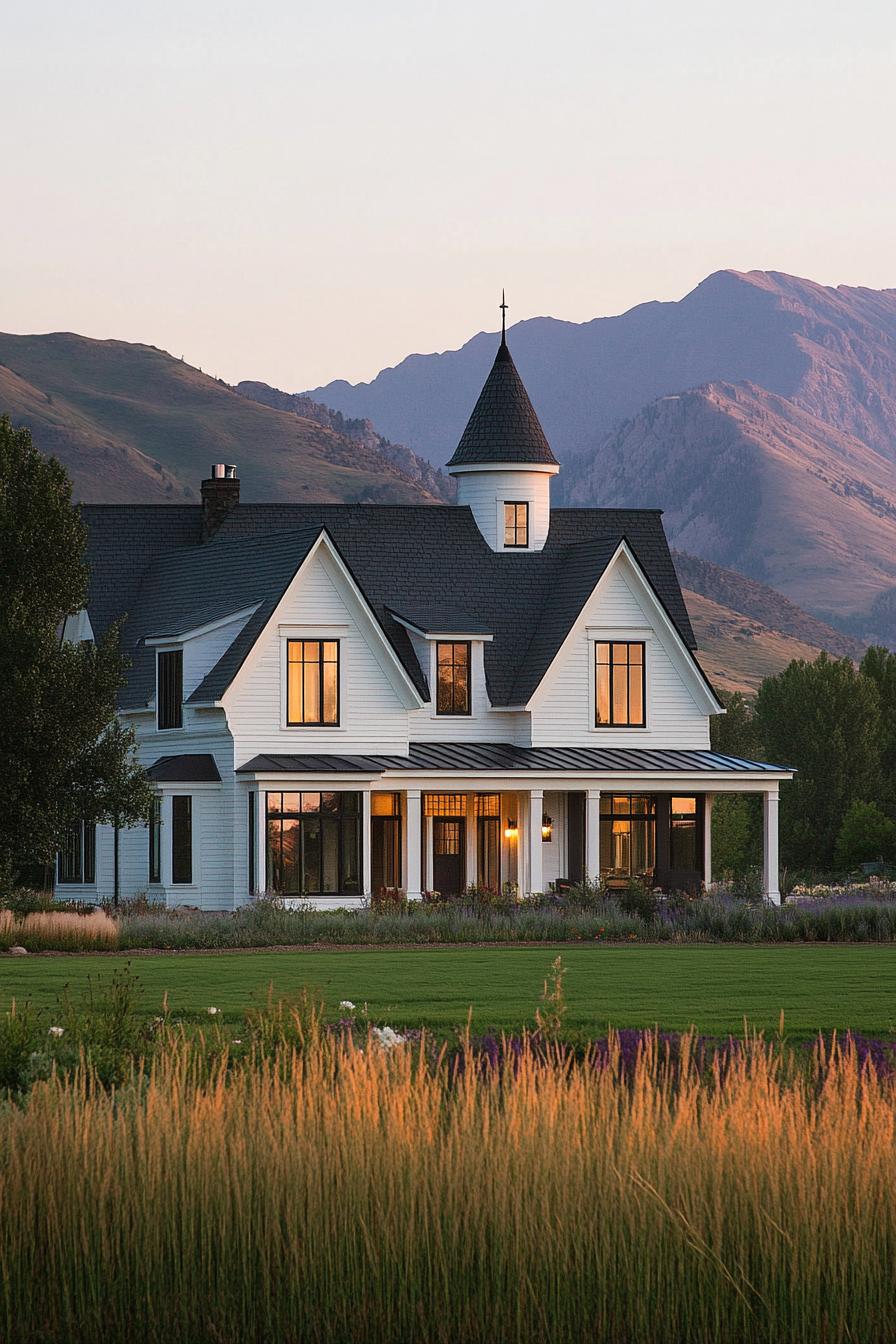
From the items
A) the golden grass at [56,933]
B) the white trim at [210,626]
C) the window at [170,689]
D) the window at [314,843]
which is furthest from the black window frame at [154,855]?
the golden grass at [56,933]

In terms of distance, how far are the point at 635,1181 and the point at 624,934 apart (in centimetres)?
2686

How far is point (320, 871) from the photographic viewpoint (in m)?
47.9

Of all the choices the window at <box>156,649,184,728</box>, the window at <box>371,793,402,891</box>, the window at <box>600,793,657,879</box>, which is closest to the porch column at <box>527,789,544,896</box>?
the window at <box>600,793,657,879</box>

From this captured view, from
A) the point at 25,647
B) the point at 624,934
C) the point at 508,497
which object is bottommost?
the point at 624,934

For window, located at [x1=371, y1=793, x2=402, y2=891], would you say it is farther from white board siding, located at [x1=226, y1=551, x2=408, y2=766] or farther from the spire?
the spire

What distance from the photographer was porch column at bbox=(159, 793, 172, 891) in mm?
48562

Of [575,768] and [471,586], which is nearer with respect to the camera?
[575,768]

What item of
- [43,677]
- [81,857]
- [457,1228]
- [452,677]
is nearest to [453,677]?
[452,677]

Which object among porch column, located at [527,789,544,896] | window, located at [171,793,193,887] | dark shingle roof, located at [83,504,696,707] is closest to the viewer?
window, located at [171,793,193,887]

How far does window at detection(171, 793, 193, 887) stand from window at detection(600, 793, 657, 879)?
9.92m

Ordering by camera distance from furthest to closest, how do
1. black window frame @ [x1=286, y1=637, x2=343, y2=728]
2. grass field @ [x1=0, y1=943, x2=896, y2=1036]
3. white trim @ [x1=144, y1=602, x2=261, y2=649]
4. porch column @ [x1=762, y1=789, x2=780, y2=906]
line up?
porch column @ [x1=762, y1=789, x2=780, y2=906], white trim @ [x1=144, y1=602, x2=261, y2=649], black window frame @ [x1=286, y1=637, x2=343, y2=728], grass field @ [x1=0, y1=943, x2=896, y2=1036]

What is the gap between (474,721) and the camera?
52.7m

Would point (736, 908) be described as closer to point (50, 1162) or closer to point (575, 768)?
point (575, 768)

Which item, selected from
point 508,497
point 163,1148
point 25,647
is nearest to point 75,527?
point 25,647
